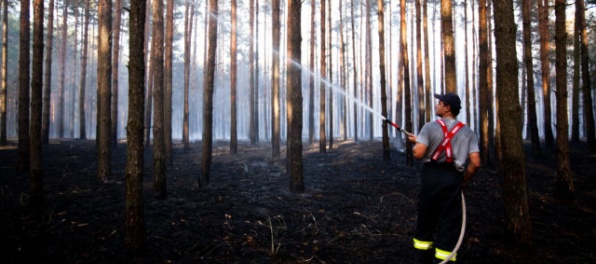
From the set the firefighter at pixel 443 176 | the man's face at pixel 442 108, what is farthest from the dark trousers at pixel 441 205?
the man's face at pixel 442 108

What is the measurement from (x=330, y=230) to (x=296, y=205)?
1874mm

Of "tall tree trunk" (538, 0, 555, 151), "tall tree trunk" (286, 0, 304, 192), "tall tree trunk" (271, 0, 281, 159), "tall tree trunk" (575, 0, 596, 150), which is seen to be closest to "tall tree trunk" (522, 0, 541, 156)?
"tall tree trunk" (538, 0, 555, 151)

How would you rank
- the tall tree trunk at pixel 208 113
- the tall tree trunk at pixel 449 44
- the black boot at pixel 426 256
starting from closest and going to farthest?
the black boot at pixel 426 256, the tall tree trunk at pixel 449 44, the tall tree trunk at pixel 208 113

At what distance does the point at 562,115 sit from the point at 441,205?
5.39 meters

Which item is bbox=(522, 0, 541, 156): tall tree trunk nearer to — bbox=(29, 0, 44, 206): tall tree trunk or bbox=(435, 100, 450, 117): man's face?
bbox=(435, 100, 450, 117): man's face

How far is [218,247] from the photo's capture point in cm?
512

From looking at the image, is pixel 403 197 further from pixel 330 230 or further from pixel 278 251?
pixel 278 251

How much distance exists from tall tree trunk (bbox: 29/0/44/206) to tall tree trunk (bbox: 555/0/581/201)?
11.0 meters

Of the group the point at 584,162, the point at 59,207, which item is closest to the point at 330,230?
the point at 59,207

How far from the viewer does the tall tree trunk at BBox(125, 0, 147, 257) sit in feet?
14.2

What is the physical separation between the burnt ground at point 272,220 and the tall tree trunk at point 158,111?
0.45 m

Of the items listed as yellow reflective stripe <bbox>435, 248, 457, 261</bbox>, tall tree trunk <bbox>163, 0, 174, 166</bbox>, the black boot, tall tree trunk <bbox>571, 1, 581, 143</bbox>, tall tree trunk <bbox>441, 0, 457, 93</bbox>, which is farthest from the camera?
tall tree trunk <bbox>571, 1, 581, 143</bbox>

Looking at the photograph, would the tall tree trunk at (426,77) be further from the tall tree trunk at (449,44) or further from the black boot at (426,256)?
the black boot at (426,256)

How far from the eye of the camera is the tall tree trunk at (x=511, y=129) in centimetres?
497
